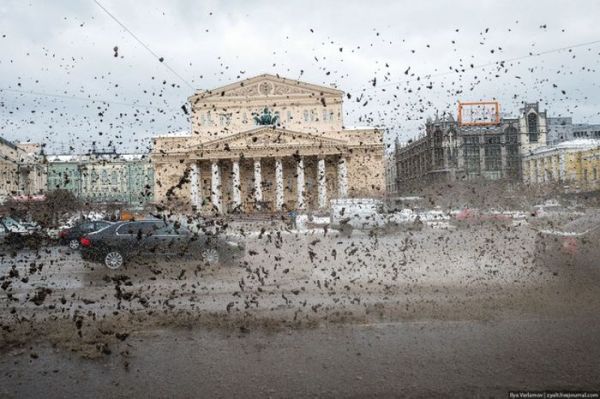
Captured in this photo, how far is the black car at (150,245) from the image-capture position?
1252cm

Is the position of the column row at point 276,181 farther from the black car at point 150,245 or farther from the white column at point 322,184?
the black car at point 150,245

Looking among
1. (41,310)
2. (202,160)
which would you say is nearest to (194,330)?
(41,310)

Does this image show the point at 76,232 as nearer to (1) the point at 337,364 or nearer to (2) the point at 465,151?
(1) the point at 337,364

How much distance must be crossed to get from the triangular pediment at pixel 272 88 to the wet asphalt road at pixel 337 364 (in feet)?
187

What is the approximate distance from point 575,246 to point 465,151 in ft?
168

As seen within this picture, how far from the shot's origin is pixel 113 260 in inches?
494

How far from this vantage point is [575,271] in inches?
344

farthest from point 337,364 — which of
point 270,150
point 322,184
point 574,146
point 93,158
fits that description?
point 270,150

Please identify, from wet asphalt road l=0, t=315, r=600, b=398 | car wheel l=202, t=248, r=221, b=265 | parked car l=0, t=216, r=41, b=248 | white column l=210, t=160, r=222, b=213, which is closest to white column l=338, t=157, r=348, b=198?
white column l=210, t=160, r=222, b=213

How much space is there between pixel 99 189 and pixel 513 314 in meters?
61.2

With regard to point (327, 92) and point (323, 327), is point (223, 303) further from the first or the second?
point (327, 92)

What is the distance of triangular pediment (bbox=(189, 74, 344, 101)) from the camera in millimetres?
60844

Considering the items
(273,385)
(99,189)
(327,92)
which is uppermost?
(327,92)

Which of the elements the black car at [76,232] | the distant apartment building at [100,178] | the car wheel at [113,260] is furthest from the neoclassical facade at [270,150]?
the car wheel at [113,260]
